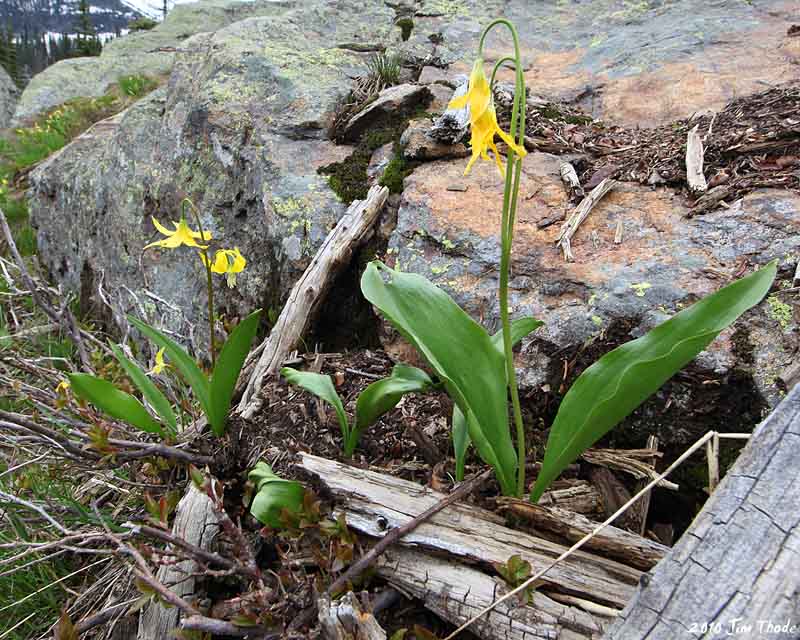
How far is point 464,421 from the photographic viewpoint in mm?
1483

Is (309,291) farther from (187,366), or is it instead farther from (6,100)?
(6,100)

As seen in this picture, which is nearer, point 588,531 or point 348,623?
point 348,623

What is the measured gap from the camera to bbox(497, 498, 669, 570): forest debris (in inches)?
47.6

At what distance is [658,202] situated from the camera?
2.03 meters

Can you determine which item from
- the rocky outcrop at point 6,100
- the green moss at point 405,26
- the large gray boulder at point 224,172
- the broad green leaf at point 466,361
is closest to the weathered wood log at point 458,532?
the broad green leaf at point 466,361

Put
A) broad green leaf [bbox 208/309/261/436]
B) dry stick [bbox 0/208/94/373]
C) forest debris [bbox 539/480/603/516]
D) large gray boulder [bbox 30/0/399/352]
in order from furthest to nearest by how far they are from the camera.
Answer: large gray boulder [bbox 30/0/399/352], dry stick [bbox 0/208/94/373], broad green leaf [bbox 208/309/261/436], forest debris [bbox 539/480/603/516]

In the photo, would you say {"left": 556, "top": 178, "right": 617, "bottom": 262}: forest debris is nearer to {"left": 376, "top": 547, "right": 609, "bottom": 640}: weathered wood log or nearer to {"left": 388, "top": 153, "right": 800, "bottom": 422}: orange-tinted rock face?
{"left": 388, "top": 153, "right": 800, "bottom": 422}: orange-tinted rock face

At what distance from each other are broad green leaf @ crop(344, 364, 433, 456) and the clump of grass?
205 centimetres

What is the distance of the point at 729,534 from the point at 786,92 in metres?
2.10

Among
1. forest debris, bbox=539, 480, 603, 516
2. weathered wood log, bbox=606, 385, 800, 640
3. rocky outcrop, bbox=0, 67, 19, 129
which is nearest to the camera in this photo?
weathered wood log, bbox=606, 385, 800, 640

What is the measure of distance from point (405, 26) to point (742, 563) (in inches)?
150

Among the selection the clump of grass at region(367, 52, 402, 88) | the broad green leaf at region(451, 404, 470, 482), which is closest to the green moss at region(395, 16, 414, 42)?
the clump of grass at region(367, 52, 402, 88)

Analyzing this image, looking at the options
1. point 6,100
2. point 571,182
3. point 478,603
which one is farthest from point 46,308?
point 6,100

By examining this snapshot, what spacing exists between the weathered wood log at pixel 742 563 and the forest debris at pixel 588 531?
309 millimetres
